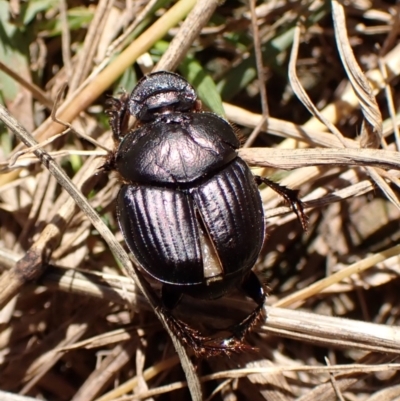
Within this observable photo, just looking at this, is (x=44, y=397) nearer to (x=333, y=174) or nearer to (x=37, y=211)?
(x=37, y=211)

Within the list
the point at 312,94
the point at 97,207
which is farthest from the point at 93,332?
the point at 312,94

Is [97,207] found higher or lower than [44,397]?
higher

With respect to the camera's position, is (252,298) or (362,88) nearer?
(252,298)

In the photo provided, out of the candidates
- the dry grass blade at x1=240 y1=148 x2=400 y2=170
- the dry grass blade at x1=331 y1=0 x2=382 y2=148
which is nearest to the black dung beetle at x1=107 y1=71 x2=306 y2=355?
the dry grass blade at x1=240 y1=148 x2=400 y2=170

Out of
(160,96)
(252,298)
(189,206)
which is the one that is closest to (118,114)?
(160,96)

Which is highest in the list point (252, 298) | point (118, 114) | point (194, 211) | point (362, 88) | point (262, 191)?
point (118, 114)

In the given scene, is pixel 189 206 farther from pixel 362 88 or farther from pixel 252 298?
pixel 362 88

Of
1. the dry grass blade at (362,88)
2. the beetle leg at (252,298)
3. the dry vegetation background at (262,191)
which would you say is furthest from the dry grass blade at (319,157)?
the beetle leg at (252,298)

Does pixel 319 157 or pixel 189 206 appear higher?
pixel 319 157
